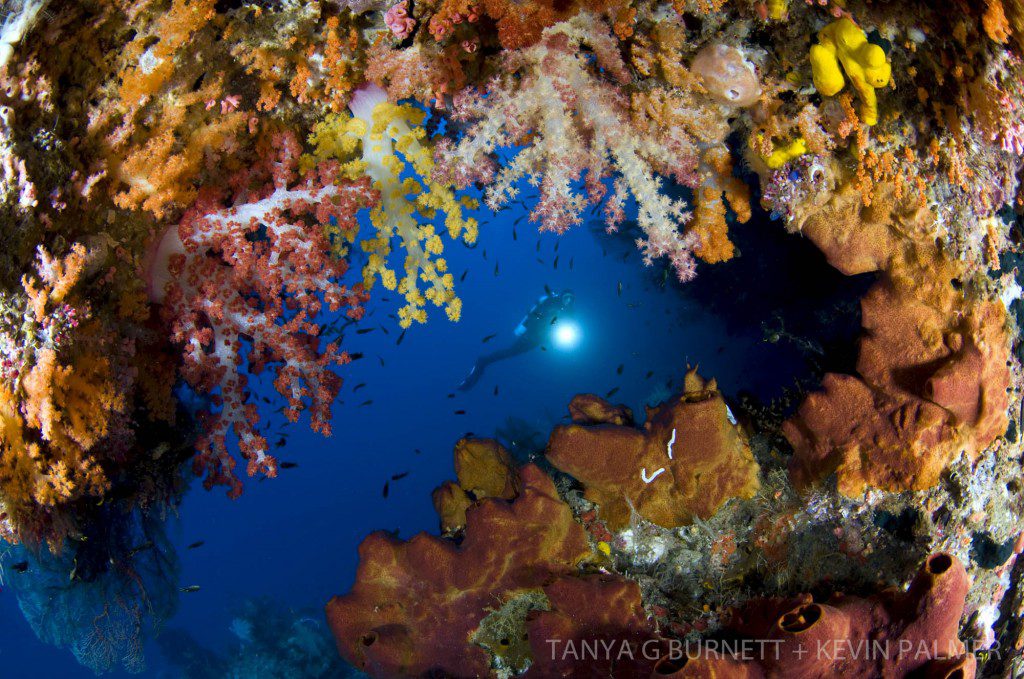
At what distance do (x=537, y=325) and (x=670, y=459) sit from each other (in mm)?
6312

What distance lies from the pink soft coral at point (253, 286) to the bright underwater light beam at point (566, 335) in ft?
19.5

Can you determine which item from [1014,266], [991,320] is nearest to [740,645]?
[991,320]

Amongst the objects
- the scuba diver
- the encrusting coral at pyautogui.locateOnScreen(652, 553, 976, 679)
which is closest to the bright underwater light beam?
the scuba diver

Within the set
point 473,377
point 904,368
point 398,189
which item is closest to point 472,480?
point 398,189

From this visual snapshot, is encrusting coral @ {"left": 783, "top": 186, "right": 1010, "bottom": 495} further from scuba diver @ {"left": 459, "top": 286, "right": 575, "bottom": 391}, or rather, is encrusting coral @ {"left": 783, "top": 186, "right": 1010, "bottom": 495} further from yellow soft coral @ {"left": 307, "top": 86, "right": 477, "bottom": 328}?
scuba diver @ {"left": 459, "top": 286, "right": 575, "bottom": 391}

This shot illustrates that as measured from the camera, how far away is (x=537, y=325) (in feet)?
33.5

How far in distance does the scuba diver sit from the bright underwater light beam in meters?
0.15

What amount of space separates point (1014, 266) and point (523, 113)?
3502mm

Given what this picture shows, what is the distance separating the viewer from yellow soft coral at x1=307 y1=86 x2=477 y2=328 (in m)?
4.16

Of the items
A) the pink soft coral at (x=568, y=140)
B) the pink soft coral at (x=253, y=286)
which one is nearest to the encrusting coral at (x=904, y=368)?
the pink soft coral at (x=568, y=140)

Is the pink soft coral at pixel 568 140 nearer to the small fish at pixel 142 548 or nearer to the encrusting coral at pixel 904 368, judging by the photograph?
the encrusting coral at pixel 904 368

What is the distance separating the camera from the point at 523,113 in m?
3.74

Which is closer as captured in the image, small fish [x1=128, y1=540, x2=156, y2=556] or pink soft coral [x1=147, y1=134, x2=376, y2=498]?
pink soft coral [x1=147, y1=134, x2=376, y2=498]

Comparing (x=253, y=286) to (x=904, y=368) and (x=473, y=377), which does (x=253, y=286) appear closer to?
(x=904, y=368)
